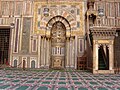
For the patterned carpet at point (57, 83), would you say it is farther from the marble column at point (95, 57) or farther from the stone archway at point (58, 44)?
the stone archway at point (58, 44)

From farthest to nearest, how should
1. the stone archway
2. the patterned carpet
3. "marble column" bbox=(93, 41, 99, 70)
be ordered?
1. the stone archway
2. "marble column" bbox=(93, 41, 99, 70)
3. the patterned carpet

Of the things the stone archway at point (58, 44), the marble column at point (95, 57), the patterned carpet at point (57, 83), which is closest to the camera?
the patterned carpet at point (57, 83)

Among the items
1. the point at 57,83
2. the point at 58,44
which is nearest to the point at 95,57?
the point at 57,83

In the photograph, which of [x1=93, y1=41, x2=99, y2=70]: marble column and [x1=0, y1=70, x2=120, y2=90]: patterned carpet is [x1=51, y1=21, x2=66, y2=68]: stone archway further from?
[x1=0, y1=70, x2=120, y2=90]: patterned carpet

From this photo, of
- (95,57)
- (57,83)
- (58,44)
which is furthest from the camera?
(58,44)

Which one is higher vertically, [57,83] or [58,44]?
[58,44]

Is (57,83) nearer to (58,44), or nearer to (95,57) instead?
(95,57)

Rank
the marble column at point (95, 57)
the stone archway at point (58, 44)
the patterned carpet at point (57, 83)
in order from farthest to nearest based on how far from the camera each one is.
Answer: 1. the stone archway at point (58, 44)
2. the marble column at point (95, 57)
3. the patterned carpet at point (57, 83)

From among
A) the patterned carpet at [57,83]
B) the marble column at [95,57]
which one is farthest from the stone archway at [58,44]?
the patterned carpet at [57,83]

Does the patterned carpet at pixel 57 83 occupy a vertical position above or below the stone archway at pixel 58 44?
below

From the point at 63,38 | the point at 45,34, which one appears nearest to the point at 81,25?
the point at 63,38

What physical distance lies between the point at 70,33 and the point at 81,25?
1.03m

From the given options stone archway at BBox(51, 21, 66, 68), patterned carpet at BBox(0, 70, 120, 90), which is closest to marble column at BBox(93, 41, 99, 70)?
patterned carpet at BBox(0, 70, 120, 90)

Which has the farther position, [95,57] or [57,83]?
[95,57]
